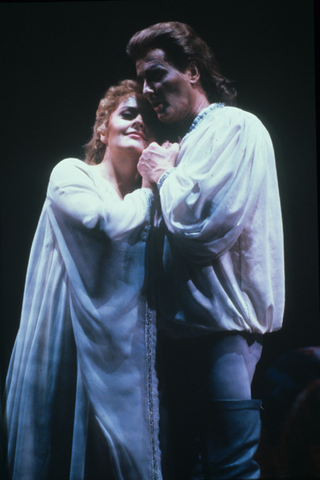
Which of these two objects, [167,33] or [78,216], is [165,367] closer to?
[78,216]

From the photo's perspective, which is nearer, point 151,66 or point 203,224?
point 203,224

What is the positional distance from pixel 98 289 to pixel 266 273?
Result: 24.5 inches

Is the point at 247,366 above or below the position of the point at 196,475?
above

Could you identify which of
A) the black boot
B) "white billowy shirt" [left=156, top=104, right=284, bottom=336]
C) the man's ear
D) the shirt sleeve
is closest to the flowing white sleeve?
"white billowy shirt" [left=156, top=104, right=284, bottom=336]

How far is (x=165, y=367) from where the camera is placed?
4.90ft

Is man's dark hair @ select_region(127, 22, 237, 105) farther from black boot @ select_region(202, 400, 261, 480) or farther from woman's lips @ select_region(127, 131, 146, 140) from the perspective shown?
black boot @ select_region(202, 400, 261, 480)

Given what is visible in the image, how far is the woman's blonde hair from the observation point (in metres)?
1.61

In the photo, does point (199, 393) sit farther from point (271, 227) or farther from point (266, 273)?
point (271, 227)

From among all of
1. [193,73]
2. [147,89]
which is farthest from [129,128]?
[193,73]

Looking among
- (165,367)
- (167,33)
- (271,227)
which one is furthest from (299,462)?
(167,33)

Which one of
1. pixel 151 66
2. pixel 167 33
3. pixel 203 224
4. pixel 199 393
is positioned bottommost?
pixel 199 393

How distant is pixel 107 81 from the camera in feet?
5.39

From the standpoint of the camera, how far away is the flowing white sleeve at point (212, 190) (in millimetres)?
1453

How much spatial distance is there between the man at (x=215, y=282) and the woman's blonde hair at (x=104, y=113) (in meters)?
0.19
